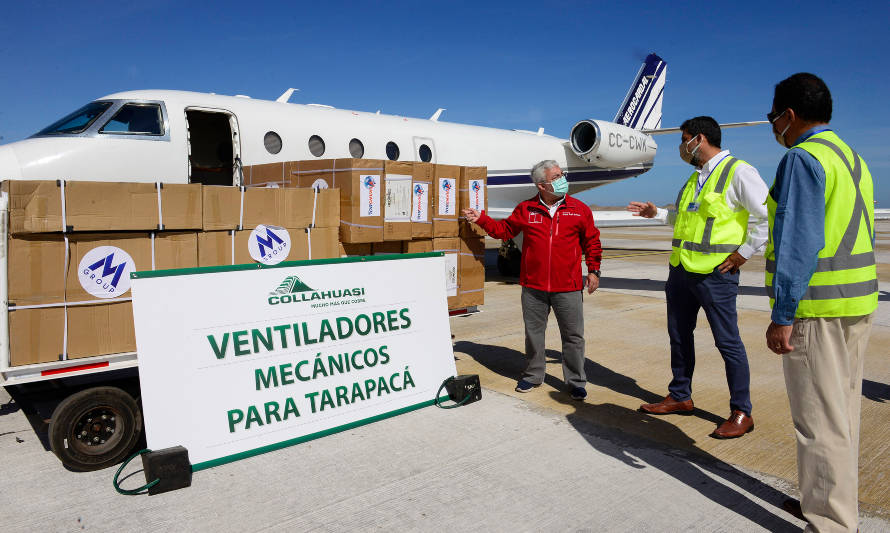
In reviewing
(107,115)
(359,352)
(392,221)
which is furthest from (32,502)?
(107,115)

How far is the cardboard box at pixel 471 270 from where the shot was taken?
6223mm

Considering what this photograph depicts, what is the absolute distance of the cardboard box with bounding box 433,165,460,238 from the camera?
610cm

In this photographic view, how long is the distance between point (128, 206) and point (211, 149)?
20.5 feet

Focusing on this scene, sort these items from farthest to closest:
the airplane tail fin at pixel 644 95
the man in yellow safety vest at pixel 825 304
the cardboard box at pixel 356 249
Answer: the airplane tail fin at pixel 644 95 → the cardboard box at pixel 356 249 → the man in yellow safety vest at pixel 825 304

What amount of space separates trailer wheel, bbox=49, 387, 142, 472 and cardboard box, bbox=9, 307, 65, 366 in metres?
0.31

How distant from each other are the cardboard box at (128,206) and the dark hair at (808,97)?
3.61 metres

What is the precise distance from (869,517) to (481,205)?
14.5 ft

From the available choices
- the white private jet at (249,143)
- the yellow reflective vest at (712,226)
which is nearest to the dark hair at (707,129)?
the yellow reflective vest at (712,226)

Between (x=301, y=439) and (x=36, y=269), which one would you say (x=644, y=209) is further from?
(x=36, y=269)

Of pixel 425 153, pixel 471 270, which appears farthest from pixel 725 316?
pixel 425 153

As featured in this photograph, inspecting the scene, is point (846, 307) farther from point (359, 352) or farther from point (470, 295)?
point (470, 295)

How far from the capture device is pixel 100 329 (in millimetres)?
3816

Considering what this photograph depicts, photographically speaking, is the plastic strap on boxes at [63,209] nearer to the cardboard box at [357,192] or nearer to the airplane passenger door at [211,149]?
the cardboard box at [357,192]

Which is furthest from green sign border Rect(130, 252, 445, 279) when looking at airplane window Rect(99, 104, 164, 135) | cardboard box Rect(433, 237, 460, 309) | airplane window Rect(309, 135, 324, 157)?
airplane window Rect(309, 135, 324, 157)
